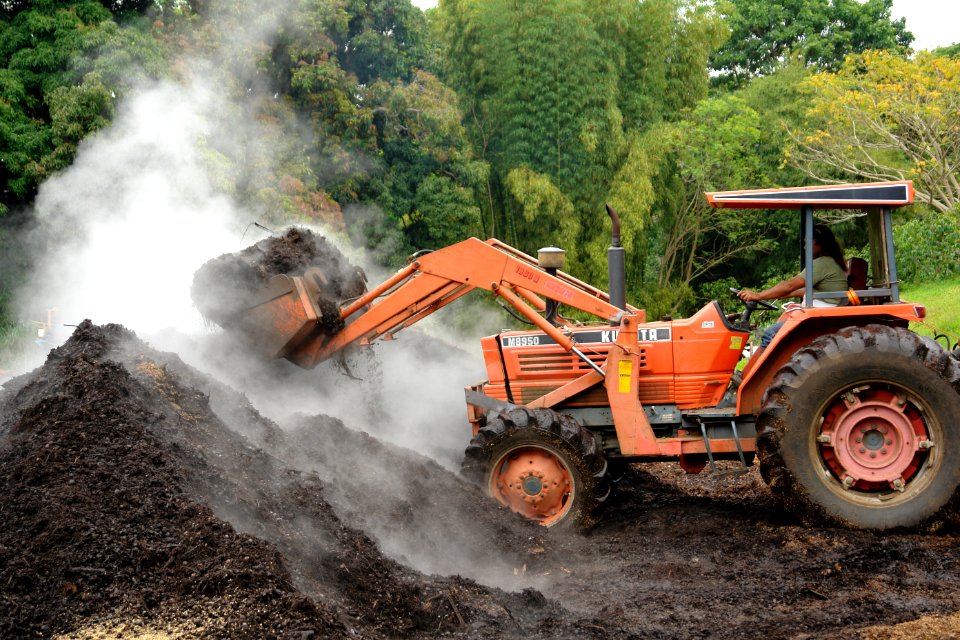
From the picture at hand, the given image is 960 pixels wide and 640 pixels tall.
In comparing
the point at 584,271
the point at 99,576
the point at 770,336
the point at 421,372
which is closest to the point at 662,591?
the point at 770,336

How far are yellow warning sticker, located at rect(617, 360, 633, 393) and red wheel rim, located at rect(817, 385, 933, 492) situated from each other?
166 centimetres

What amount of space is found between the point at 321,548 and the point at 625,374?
3448 millimetres

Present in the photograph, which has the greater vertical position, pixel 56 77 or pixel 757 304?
pixel 56 77

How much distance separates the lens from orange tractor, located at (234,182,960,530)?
23.7 ft

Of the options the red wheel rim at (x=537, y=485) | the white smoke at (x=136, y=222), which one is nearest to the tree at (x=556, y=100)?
the white smoke at (x=136, y=222)

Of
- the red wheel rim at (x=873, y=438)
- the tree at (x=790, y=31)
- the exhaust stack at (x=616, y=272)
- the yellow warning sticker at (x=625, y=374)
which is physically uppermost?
the tree at (x=790, y=31)

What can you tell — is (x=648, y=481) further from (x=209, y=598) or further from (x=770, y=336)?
(x=209, y=598)

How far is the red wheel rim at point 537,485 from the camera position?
332 inches

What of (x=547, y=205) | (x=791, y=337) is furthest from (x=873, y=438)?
(x=547, y=205)

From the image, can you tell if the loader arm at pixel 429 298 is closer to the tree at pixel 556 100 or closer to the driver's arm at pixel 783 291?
the driver's arm at pixel 783 291

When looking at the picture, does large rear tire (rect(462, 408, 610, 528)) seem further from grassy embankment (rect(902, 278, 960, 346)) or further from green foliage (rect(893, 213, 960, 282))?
green foliage (rect(893, 213, 960, 282))

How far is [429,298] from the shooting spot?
9141 mm

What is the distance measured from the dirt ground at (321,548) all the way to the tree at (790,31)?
36580 millimetres

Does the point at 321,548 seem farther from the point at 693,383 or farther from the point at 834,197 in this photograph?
the point at 834,197
